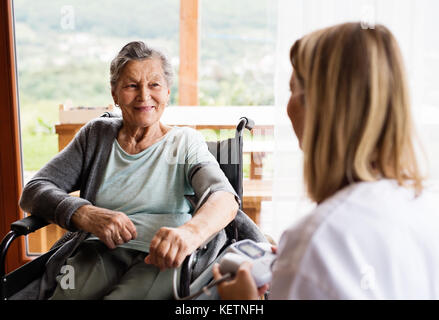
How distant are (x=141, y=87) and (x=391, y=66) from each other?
81 centimetres

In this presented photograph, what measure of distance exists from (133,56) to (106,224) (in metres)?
0.52

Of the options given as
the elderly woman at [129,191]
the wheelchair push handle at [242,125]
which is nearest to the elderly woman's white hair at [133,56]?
the elderly woman at [129,191]

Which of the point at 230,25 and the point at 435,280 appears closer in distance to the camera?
the point at 435,280

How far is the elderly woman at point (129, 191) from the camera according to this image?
1.20 meters

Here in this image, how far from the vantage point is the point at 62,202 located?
4.07ft

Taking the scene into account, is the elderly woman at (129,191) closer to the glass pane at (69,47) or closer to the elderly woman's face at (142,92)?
the elderly woman's face at (142,92)

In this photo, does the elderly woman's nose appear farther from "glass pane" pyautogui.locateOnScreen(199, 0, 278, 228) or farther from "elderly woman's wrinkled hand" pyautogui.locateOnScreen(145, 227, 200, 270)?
"glass pane" pyautogui.locateOnScreen(199, 0, 278, 228)

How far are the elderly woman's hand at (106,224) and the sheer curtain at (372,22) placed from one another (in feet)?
2.79

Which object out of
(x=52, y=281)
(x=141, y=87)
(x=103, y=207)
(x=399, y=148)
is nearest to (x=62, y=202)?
(x=103, y=207)

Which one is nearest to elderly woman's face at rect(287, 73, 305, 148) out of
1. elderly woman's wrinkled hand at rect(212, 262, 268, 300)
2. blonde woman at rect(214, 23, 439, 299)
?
blonde woman at rect(214, 23, 439, 299)

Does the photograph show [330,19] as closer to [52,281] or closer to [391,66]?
[391,66]

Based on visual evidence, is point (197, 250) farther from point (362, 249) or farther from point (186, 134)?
point (362, 249)

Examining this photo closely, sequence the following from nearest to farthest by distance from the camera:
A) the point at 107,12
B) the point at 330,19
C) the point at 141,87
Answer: the point at 141,87 → the point at 330,19 → the point at 107,12

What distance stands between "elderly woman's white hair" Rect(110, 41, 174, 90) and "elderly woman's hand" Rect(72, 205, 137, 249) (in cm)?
42
